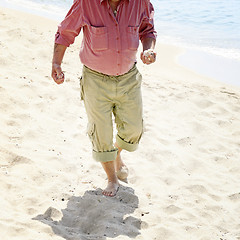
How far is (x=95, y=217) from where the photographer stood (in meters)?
3.41

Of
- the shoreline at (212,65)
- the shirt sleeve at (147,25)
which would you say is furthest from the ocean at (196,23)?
the shirt sleeve at (147,25)

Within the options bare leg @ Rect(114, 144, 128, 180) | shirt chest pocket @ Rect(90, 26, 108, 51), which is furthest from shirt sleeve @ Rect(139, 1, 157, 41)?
bare leg @ Rect(114, 144, 128, 180)

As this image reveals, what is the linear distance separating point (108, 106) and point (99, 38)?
1.88 ft

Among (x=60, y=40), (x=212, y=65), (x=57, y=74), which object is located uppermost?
(x=60, y=40)

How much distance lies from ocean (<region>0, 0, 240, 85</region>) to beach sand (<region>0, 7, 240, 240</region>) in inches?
81.0

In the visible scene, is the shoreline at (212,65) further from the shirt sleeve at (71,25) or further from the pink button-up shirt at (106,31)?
the shirt sleeve at (71,25)

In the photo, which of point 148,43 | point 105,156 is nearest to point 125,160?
point 105,156

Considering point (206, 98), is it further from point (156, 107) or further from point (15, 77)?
point (15, 77)

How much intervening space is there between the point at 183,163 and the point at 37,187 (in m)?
1.54

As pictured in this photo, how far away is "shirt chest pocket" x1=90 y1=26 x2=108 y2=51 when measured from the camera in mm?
3169

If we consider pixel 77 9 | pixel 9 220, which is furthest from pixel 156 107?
pixel 9 220

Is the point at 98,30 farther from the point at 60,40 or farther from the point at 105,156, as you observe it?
the point at 105,156

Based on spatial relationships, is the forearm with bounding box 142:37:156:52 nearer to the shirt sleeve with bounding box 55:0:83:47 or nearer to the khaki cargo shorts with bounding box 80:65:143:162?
the khaki cargo shorts with bounding box 80:65:143:162

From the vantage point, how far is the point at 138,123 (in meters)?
3.59
